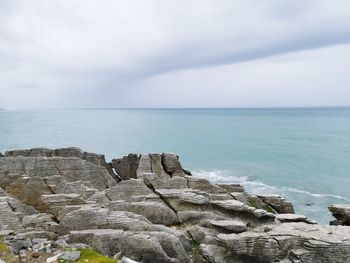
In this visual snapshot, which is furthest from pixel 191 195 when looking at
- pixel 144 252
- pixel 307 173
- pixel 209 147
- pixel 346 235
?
pixel 209 147

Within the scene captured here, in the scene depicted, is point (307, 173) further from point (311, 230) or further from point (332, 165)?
point (311, 230)

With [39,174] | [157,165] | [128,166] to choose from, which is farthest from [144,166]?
[39,174]

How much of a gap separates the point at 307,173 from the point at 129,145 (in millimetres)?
80627

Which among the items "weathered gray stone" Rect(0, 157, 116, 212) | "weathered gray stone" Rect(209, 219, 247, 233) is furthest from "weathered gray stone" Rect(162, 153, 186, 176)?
"weathered gray stone" Rect(209, 219, 247, 233)

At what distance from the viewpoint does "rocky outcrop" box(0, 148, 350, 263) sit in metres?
23.2

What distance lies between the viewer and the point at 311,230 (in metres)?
26.8

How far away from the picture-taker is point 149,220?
28.4 metres

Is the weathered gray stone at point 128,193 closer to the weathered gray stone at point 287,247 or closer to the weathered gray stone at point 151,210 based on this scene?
the weathered gray stone at point 151,210

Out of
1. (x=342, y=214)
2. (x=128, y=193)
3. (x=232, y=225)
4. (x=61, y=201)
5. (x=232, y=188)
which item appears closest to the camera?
Result: (x=232, y=225)

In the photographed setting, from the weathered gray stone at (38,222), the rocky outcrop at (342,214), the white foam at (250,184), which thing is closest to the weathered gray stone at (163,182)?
the weathered gray stone at (38,222)

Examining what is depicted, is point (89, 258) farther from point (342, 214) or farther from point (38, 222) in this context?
point (342, 214)

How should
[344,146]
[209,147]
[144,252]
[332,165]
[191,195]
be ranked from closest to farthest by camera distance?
1. [144,252]
2. [191,195]
3. [332,165]
4. [344,146]
5. [209,147]

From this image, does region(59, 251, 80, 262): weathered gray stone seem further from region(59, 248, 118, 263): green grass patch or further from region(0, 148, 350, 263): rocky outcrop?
region(0, 148, 350, 263): rocky outcrop

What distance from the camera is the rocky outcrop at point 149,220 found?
76.0ft
